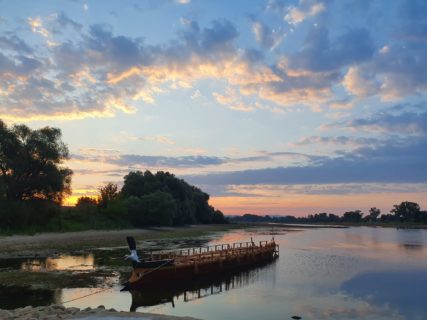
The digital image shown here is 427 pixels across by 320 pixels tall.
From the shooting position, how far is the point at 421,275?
36969 mm

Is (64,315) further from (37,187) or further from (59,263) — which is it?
(37,187)

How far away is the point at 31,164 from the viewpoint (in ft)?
Result: 194

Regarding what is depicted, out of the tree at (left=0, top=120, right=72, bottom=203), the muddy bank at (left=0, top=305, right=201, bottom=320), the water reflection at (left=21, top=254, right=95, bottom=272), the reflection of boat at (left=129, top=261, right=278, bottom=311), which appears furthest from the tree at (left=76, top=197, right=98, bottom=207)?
the muddy bank at (left=0, top=305, right=201, bottom=320)

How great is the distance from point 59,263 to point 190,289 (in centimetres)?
1299

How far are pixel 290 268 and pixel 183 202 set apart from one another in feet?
254

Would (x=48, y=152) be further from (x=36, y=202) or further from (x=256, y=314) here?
(x=256, y=314)

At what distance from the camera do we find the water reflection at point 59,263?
1251 inches

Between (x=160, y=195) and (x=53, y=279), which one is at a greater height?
(x=160, y=195)

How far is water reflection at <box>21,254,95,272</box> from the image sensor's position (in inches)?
1251

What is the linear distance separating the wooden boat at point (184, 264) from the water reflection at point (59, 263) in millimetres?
5738

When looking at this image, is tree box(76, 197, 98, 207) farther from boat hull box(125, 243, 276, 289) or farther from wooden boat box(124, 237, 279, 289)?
wooden boat box(124, 237, 279, 289)

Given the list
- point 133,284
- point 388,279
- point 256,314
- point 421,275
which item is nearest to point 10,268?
point 133,284

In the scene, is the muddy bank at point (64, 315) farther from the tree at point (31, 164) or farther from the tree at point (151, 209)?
the tree at point (151, 209)

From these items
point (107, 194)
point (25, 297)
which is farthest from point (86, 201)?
point (25, 297)
